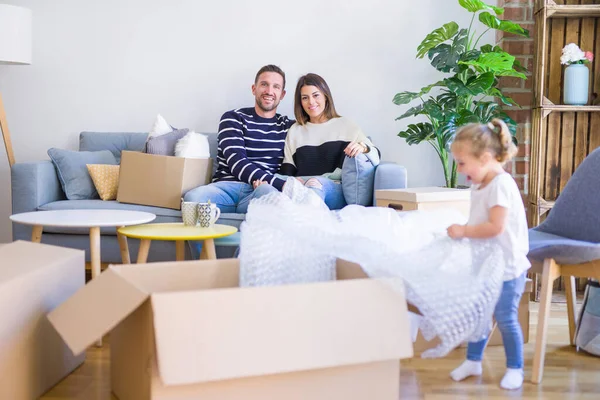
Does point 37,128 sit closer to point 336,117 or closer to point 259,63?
point 259,63

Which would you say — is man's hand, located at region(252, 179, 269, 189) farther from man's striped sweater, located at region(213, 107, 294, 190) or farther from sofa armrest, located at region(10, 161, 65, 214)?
sofa armrest, located at region(10, 161, 65, 214)

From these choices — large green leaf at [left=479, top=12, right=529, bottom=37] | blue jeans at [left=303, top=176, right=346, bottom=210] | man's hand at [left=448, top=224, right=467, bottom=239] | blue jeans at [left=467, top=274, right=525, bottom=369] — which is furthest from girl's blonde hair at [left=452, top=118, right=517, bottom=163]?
large green leaf at [left=479, top=12, right=529, bottom=37]

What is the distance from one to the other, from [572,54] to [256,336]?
246 centimetres

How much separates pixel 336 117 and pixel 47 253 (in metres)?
1.81

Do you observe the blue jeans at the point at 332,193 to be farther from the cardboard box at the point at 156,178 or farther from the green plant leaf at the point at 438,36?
the green plant leaf at the point at 438,36

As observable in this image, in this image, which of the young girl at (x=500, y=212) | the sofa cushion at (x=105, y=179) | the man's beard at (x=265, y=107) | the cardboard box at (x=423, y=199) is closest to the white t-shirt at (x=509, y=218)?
the young girl at (x=500, y=212)

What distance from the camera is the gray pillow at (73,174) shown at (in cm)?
344

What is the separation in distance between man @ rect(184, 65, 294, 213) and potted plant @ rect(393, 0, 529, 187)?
2.14 ft

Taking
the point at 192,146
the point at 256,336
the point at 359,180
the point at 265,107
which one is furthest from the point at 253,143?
the point at 256,336

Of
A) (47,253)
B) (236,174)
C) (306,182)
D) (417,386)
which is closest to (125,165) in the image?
(236,174)

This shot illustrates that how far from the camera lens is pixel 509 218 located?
190cm

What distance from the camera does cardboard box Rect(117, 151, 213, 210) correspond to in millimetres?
3203

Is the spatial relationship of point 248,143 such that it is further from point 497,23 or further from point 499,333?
point 499,333

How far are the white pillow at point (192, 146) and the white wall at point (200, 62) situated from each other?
1.63 ft
